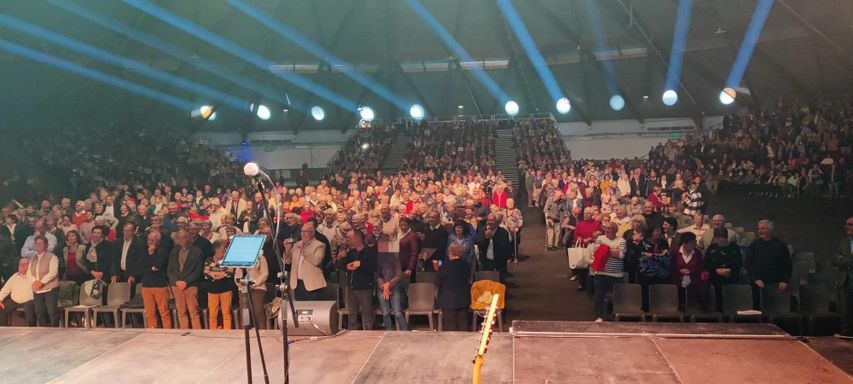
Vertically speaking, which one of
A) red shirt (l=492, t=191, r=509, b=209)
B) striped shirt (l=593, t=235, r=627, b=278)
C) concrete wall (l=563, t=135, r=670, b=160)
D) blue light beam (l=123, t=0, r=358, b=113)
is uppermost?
blue light beam (l=123, t=0, r=358, b=113)

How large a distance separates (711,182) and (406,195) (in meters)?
9.83

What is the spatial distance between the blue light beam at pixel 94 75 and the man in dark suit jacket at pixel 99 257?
42.8ft

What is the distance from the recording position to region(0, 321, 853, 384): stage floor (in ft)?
15.2

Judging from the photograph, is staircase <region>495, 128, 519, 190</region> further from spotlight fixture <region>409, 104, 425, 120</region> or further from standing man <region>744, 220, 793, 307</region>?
standing man <region>744, 220, 793, 307</region>

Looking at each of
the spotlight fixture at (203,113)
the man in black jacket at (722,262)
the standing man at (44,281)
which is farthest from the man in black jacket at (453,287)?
the spotlight fixture at (203,113)

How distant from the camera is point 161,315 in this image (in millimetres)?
7230

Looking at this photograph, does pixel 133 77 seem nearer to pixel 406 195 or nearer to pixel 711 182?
pixel 406 195

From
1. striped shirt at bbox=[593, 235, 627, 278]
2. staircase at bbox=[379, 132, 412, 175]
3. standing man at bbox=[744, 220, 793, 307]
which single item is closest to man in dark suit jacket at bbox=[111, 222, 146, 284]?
striped shirt at bbox=[593, 235, 627, 278]

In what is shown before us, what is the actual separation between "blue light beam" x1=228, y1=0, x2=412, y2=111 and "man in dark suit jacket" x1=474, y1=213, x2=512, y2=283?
1441 cm

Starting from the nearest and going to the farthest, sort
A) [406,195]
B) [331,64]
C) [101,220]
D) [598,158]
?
[101,220], [406,195], [331,64], [598,158]

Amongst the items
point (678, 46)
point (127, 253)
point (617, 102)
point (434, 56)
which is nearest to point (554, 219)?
point (127, 253)

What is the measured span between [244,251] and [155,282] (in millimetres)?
3814

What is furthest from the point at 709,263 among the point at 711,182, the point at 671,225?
the point at 711,182

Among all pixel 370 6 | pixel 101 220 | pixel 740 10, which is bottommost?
pixel 101 220
